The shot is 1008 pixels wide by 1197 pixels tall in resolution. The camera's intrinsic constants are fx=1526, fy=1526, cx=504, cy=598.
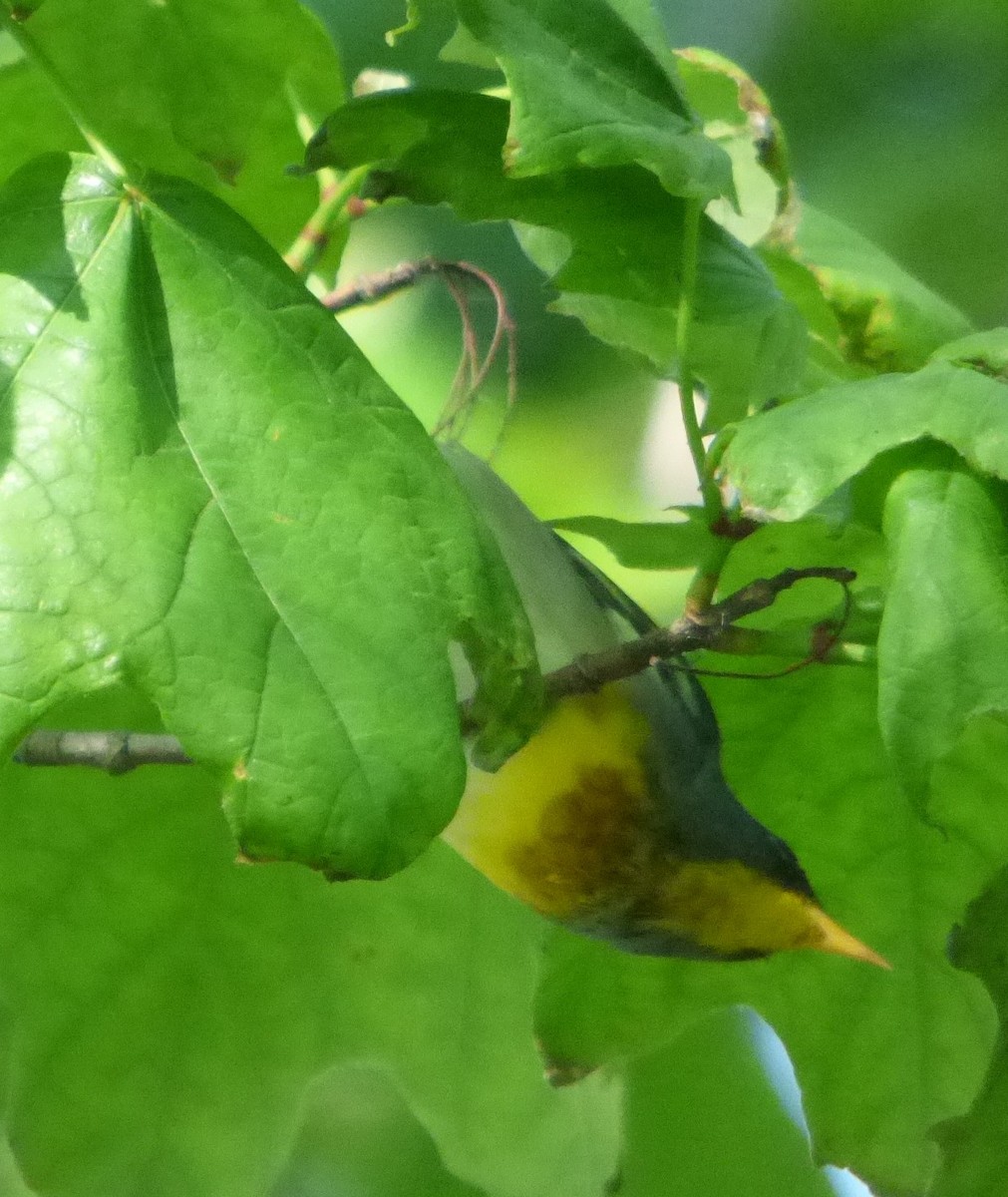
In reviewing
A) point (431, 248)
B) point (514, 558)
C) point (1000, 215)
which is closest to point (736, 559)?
point (514, 558)

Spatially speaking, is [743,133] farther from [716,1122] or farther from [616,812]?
[716,1122]

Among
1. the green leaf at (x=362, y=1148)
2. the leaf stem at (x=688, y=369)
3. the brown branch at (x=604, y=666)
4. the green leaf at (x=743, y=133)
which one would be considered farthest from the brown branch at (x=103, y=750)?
the green leaf at (x=362, y=1148)

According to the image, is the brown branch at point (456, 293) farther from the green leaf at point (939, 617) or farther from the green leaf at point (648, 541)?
the green leaf at point (939, 617)

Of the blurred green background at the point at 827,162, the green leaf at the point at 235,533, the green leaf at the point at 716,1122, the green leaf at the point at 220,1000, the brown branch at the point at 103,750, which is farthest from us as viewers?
the blurred green background at the point at 827,162

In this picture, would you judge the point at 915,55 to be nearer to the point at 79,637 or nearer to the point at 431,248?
the point at 431,248

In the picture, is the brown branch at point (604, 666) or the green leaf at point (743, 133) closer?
the brown branch at point (604, 666)

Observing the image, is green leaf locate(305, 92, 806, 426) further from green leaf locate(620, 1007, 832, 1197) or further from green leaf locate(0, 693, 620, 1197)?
green leaf locate(620, 1007, 832, 1197)
